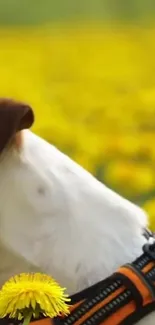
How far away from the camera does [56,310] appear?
2.52 feet

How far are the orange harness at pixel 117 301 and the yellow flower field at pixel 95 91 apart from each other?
58 centimetres

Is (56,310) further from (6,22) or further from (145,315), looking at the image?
(6,22)

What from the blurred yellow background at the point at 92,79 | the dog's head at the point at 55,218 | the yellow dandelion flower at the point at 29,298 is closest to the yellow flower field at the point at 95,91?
the blurred yellow background at the point at 92,79

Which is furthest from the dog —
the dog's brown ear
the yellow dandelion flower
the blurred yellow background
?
the blurred yellow background

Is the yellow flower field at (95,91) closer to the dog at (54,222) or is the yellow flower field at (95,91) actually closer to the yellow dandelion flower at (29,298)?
the dog at (54,222)

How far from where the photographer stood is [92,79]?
1.86m

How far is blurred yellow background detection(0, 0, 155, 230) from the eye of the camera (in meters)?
1.67

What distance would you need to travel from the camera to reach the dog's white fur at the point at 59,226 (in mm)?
996

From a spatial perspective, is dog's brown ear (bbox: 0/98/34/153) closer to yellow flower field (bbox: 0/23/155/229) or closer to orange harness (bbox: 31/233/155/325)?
orange harness (bbox: 31/233/155/325)

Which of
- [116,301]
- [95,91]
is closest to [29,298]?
[116,301]

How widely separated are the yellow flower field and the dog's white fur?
1.74ft

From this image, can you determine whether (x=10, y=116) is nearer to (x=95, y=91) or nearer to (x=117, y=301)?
(x=117, y=301)

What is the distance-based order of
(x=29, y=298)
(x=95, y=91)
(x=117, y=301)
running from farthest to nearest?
(x=95, y=91) → (x=117, y=301) → (x=29, y=298)

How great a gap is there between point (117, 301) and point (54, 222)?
127 mm
